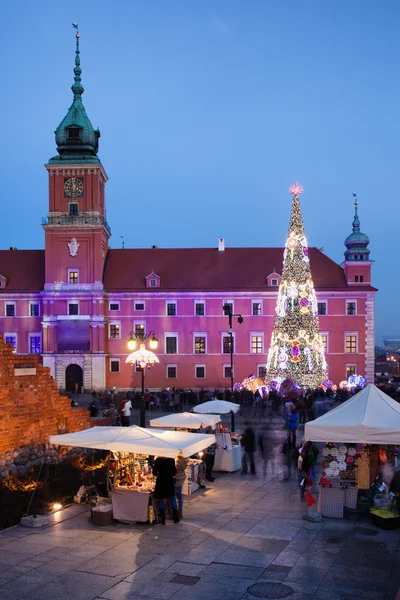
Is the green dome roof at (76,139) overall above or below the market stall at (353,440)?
above

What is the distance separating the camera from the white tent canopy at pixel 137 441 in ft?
42.6

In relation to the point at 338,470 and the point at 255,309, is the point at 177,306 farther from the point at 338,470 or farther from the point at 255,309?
the point at 338,470

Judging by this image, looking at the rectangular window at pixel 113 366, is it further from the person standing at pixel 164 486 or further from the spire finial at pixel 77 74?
the person standing at pixel 164 486

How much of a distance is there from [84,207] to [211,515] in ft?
143

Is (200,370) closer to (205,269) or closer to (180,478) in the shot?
(205,269)

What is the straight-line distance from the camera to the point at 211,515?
14031mm

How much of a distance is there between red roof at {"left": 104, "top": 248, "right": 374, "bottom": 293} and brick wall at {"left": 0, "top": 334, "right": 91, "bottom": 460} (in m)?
38.3

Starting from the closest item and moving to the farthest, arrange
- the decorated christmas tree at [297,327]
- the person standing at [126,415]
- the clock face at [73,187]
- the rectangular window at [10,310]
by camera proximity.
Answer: the person standing at [126,415]
the decorated christmas tree at [297,327]
the clock face at [73,187]
the rectangular window at [10,310]

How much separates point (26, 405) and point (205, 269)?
42180mm

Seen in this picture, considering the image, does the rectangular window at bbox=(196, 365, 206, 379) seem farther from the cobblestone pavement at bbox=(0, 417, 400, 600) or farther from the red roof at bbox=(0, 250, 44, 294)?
the cobblestone pavement at bbox=(0, 417, 400, 600)

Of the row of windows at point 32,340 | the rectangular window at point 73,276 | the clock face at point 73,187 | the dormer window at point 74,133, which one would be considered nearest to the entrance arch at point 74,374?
the row of windows at point 32,340

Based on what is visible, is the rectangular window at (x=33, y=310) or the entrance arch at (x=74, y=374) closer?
the entrance arch at (x=74, y=374)

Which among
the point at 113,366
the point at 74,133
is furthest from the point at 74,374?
the point at 74,133

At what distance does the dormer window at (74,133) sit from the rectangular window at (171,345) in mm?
18514
